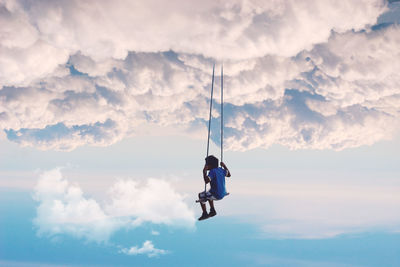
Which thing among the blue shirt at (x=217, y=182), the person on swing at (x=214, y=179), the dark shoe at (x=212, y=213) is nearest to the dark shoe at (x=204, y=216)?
the person on swing at (x=214, y=179)

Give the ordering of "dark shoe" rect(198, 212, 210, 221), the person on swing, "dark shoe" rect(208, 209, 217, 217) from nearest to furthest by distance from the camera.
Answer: the person on swing → "dark shoe" rect(198, 212, 210, 221) → "dark shoe" rect(208, 209, 217, 217)

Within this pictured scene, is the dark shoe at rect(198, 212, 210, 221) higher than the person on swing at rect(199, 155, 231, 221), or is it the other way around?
the person on swing at rect(199, 155, 231, 221)

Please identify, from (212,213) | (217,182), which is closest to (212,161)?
(217,182)

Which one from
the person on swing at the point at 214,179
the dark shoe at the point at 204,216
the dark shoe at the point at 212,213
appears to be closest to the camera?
the person on swing at the point at 214,179

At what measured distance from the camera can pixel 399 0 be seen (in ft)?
61.5

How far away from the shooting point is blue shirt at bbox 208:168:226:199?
12594mm

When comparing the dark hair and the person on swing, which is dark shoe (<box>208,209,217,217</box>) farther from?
the dark hair

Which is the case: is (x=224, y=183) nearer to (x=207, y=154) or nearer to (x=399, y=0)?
(x=207, y=154)

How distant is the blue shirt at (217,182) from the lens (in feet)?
41.3

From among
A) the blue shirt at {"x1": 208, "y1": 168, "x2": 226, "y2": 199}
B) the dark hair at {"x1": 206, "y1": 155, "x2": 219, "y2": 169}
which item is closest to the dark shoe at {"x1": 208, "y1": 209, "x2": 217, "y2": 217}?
the blue shirt at {"x1": 208, "y1": 168, "x2": 226, "y2": 199}

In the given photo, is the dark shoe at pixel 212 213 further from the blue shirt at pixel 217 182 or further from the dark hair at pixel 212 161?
the dark hair at pixel 212 161

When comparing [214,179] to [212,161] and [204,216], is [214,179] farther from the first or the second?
[204,216]

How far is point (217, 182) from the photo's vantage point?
12656 millimetres

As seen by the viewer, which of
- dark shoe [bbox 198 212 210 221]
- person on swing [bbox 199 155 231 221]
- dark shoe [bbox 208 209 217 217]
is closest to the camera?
person on swing [bbox 199 155 231 221]
